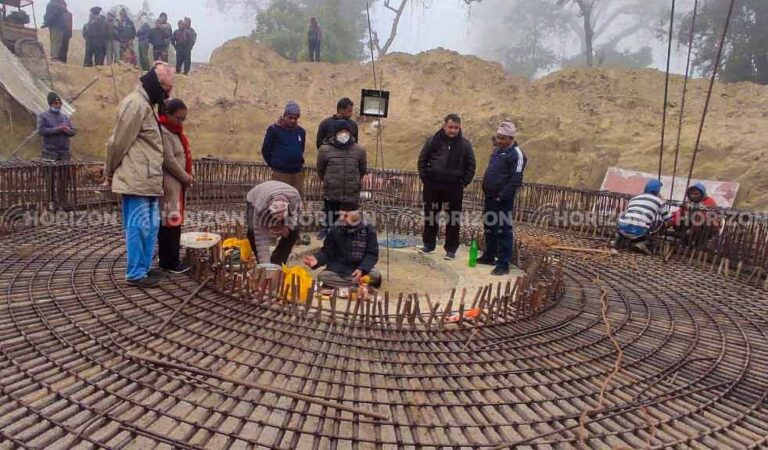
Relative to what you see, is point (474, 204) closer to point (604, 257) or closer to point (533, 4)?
point (604, 257)

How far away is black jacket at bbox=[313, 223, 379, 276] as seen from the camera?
3.88m

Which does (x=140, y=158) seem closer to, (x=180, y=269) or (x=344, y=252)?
(x=180, y=269)

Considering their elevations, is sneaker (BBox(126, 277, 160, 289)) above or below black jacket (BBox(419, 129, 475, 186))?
below

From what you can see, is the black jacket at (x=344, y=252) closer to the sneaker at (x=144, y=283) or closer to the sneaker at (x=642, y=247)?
the sneaker at (x=144, y=283)

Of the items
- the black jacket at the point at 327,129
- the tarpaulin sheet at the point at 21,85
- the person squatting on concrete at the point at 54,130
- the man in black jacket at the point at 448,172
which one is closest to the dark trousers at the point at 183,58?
the tarpaulin sheet at the point at 21,85

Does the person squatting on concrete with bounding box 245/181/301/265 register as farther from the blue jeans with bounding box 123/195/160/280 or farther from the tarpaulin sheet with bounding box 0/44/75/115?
the tarpaulin sheet with bounding box 0/44/75/115

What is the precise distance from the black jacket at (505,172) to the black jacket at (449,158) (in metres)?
0.27

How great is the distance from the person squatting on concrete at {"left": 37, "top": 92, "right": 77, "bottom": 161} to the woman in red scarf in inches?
169

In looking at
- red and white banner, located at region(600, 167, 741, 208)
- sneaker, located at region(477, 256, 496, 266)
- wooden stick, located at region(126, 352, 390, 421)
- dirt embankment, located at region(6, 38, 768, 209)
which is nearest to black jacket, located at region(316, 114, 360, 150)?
sneaker, located at region(477, 256, 496, 266)

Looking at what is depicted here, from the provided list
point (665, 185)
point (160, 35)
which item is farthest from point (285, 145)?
point (160, 35)

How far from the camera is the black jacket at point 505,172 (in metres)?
4.52

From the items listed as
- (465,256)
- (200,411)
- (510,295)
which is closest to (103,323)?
(200,411)

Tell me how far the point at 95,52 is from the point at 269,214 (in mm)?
12183

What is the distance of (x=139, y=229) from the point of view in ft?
10.4
